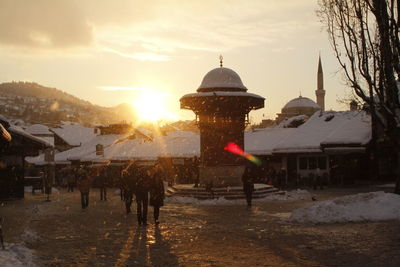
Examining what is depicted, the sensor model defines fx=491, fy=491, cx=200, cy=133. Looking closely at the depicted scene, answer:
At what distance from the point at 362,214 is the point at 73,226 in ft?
26.6

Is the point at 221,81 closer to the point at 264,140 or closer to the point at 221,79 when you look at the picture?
the point at 221,79

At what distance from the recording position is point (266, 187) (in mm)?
25844

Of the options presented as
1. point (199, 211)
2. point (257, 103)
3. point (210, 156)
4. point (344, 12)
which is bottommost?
point (199, 211)

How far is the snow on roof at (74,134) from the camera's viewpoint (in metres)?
62.9

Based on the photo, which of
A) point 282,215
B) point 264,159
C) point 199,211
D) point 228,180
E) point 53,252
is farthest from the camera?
point 264,159

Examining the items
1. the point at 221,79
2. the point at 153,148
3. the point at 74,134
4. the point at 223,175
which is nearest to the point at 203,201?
the point at 223,175

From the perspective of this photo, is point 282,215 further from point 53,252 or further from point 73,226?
point 53,252

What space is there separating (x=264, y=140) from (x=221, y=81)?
682 inches

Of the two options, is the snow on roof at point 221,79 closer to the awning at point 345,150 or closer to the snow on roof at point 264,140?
the awning at point 345,150

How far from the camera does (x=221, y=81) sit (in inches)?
1046

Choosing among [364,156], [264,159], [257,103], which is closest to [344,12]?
[257,103]

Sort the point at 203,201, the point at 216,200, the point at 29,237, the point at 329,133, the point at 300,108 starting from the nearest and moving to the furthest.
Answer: the point at 29,237 < the point at 216,200 < the point at 203,201 < the point at 329,133 < the point at 300,108

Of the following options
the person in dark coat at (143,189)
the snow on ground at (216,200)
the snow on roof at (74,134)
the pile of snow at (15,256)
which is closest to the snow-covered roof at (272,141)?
the snow on roof at (74,134)

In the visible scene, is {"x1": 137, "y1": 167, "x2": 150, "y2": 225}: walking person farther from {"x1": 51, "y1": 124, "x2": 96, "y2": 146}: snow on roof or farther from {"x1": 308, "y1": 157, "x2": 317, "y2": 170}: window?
{"x1": 51, "y1": 124, "x2": 96, "y2": 146}: snow on roof
